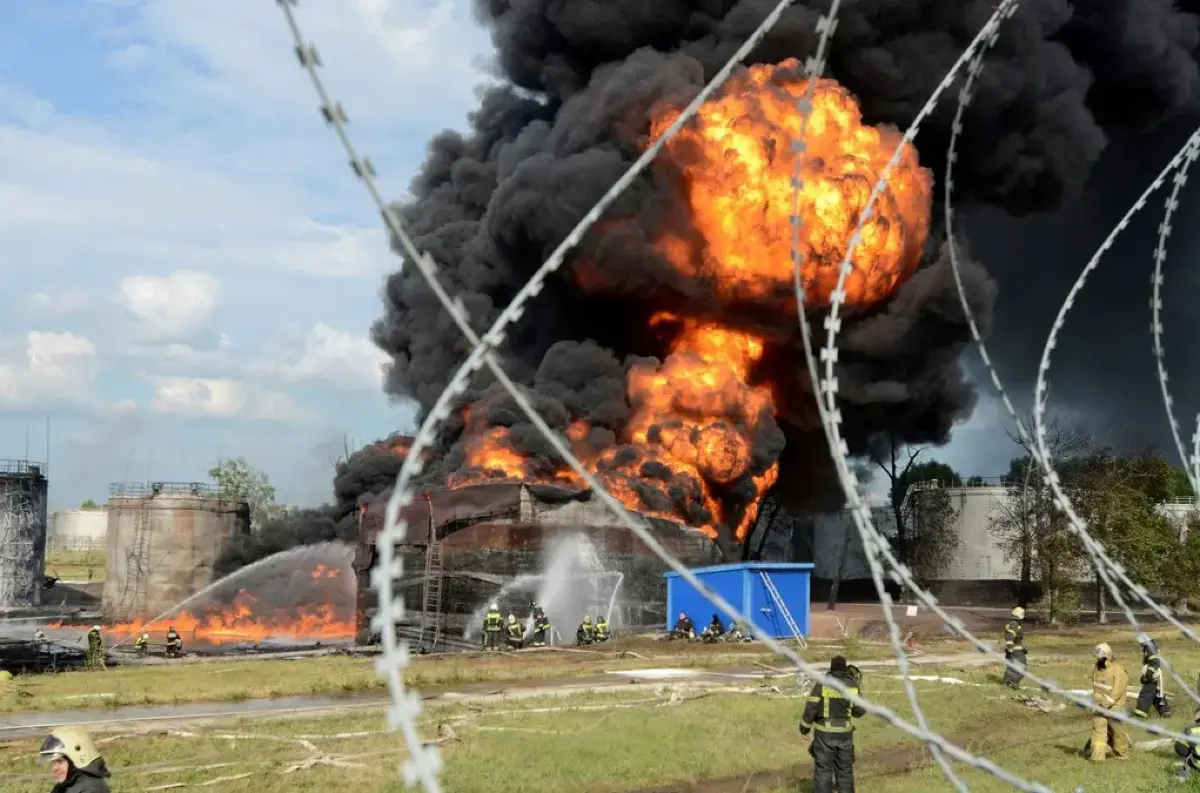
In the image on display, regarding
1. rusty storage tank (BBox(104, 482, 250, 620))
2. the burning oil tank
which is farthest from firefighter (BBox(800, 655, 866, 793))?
rusty storage tank (BBox(104, 482, 250, 620))

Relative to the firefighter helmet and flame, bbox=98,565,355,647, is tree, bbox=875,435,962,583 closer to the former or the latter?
flame, bbox=98,565,355,647

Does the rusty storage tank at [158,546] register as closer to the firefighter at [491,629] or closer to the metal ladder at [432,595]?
the metal ladder at [432,595]

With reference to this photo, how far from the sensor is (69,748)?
7379 millimetres

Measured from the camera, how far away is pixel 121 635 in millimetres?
51188

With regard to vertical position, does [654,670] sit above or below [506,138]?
below

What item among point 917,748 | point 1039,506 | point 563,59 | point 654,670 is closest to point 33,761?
point 917,748

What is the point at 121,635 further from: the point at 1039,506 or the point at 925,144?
the point at 925,144

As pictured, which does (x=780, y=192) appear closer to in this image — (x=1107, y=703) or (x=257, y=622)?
(x=257, y=622)

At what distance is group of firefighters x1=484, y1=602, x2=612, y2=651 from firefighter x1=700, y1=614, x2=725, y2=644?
3.21m

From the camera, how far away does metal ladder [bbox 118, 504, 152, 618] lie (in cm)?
5681

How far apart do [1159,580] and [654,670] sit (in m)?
29.2

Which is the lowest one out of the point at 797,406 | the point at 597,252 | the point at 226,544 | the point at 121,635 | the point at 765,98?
the point at 121,635

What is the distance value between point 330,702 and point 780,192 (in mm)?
35659

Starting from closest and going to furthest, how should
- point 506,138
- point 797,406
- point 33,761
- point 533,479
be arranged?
point 33,761 < point 533,479 < point 797,406 < point 506,138
